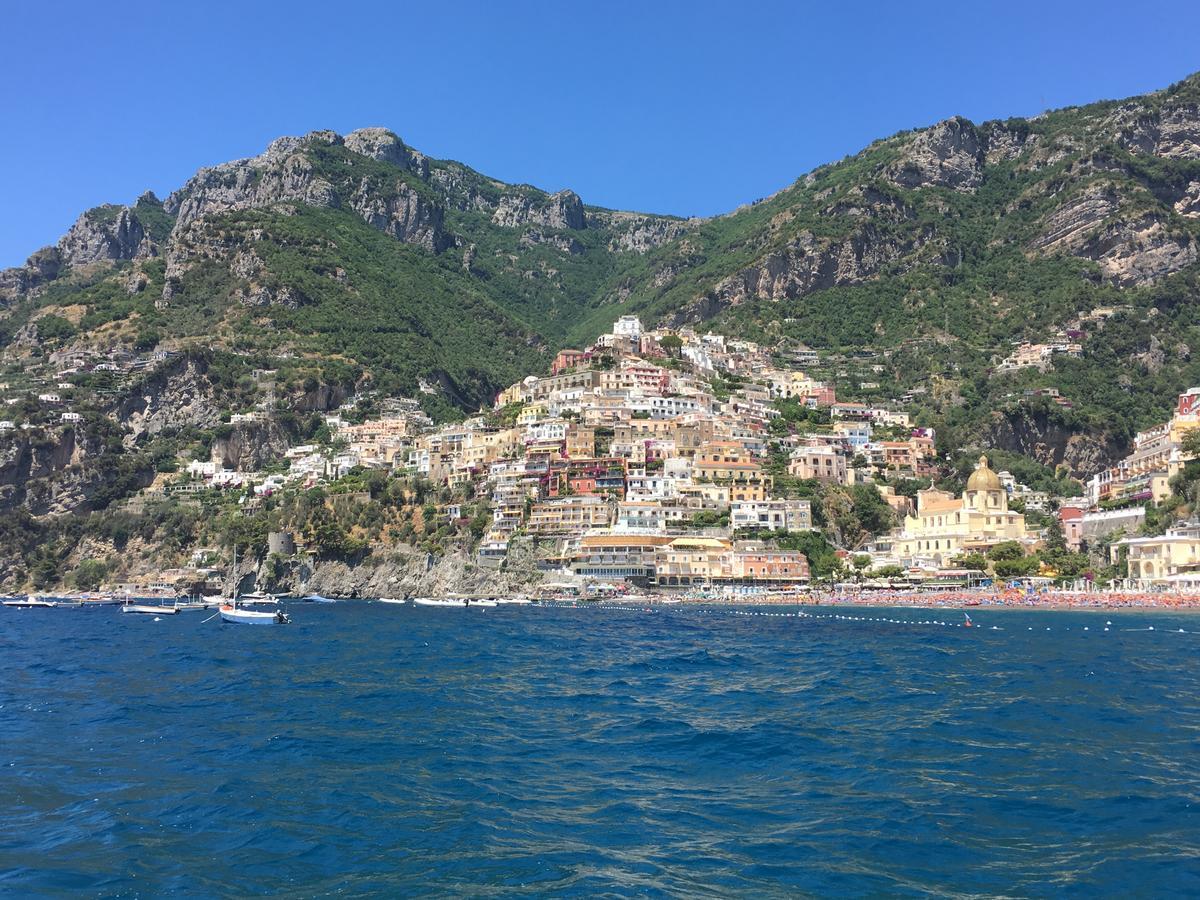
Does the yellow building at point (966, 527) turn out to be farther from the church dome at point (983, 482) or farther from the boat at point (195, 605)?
the boat at point (195, 605)

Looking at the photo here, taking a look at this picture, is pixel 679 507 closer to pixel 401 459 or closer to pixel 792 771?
pixel 401 459

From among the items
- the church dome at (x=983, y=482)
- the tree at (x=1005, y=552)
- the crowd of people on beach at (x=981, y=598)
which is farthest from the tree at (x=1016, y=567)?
the church dome at (x=983, y=482)

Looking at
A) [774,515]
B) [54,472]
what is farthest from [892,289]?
[54,472]

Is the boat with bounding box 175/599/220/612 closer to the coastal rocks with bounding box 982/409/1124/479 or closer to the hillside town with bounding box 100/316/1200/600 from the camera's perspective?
the hillside town with bounding box 100/316/1200/600

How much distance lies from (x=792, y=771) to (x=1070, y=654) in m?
23.4

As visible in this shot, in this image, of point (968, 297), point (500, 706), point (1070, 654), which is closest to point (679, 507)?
point (1070, 654)

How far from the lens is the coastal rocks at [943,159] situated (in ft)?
611

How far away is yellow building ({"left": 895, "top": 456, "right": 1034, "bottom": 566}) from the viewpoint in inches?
3314

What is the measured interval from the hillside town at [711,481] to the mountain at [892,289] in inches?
611

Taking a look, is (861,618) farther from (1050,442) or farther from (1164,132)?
(1164,132)

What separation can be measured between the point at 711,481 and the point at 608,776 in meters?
Result: 81.1

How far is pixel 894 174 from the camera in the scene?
609ft

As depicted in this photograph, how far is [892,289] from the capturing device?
165m

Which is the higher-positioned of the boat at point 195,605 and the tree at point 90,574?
the tree at point 90,574
